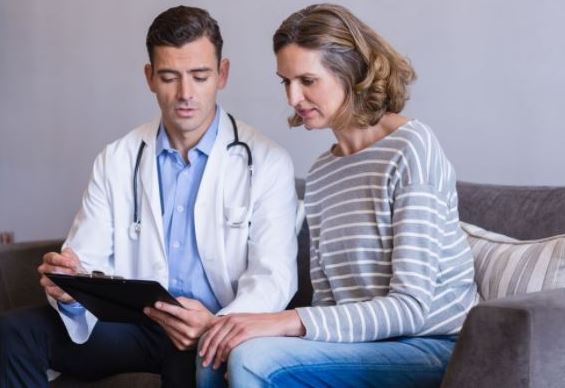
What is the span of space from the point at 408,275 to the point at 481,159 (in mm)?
824

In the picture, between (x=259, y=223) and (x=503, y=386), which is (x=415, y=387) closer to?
(x=503, y=386)

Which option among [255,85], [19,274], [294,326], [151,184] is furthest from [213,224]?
[255,85]

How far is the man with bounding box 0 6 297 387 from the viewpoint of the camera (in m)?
2.16

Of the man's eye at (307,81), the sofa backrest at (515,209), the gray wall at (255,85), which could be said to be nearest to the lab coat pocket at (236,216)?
the man's eye at (307,81)

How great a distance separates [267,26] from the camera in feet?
9.79

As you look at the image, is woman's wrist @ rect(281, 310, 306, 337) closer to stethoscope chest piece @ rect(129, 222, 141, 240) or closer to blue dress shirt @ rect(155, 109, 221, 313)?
blue dress shirt @ rect(155, 109, 221, 313)

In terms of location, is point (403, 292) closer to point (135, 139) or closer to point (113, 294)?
point (113, 294)

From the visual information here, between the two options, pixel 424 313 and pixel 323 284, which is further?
pixel 323 284

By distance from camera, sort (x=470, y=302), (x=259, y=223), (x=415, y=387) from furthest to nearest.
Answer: (x=259, y=223) → (x=470, y=302) → (x=415, y=387)

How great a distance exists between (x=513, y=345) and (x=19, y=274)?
152cm

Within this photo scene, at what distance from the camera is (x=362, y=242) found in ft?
6.29

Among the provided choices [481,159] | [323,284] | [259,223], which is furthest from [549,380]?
[481,159]

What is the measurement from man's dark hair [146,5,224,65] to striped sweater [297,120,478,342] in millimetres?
461

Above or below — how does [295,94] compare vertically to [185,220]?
above
